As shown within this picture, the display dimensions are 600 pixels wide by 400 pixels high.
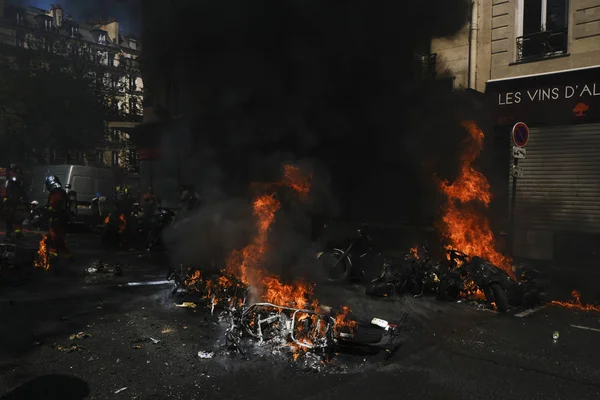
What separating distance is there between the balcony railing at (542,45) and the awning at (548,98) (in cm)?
52

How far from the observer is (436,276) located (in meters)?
6.66

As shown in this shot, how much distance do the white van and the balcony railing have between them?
1167cm

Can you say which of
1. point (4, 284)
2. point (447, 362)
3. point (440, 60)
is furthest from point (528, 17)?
point (4, 284)

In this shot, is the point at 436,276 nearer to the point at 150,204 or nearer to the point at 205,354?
the point at 205,354

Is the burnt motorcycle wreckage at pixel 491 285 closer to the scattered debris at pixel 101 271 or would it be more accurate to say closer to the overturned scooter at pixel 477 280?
the overturned scooter at pixel 477 280

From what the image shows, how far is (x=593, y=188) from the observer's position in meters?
9.32

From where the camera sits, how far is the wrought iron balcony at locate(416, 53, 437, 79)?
9.13 m

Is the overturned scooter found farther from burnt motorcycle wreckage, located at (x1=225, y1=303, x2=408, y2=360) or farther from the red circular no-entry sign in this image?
the red circular no-entry sign

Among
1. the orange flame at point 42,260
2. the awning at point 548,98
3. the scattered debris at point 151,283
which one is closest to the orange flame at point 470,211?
the awning at point 548,98

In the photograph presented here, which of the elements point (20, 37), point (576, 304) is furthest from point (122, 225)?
point (20, 37)

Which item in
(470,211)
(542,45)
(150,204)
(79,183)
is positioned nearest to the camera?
(470,211)

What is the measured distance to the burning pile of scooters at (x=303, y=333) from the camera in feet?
13.3

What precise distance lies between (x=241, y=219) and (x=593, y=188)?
7.45 meters

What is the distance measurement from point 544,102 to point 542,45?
1.27 m
